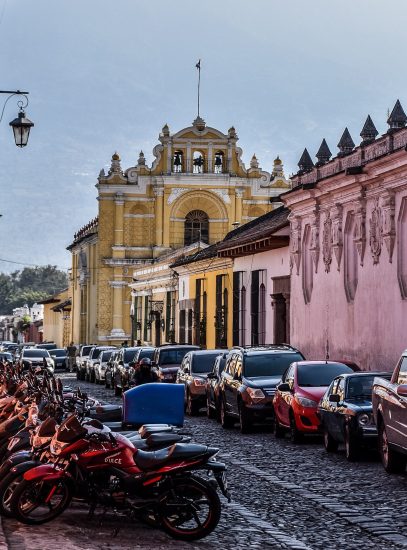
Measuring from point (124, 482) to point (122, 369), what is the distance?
115 feet

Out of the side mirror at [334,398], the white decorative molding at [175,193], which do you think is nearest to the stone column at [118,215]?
the white decorative molding at [175,193]

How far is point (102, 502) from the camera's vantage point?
13.2 meters

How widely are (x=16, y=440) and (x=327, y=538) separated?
4.12 metres

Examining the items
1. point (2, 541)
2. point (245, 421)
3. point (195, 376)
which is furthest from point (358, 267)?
point (2, 541)

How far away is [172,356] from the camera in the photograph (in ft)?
138

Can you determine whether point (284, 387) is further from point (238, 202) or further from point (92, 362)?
point (238, 202)

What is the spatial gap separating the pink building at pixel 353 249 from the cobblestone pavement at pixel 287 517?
1323 centimetres

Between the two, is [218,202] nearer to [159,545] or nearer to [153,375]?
[153,375]

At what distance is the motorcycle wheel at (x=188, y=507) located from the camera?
12.7m

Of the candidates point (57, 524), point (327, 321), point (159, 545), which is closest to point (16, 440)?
point (57, 524)

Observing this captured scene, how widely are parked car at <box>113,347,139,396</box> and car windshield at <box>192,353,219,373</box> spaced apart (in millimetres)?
9132

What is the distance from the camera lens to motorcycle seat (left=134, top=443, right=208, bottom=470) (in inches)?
501

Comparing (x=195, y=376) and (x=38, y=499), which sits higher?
(x=195, y=376)

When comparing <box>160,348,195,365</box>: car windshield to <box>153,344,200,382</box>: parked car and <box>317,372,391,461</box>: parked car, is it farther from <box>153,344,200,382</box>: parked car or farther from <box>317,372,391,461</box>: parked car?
<box>317,372,391,461</box>: parked car
